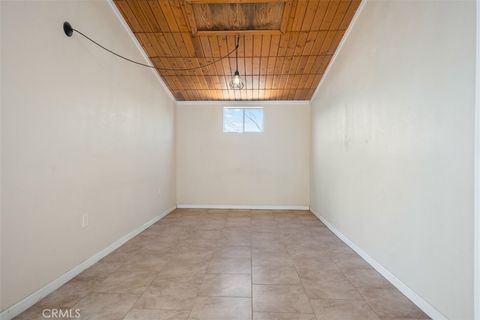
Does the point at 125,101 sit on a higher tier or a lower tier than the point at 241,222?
higher

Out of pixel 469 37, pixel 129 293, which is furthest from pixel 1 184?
pixel 469 37

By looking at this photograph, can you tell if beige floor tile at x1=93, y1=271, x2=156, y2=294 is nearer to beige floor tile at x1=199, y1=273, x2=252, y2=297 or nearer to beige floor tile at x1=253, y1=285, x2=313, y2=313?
beige floor tile at x1=199, y1=273, x2=252, y2=297

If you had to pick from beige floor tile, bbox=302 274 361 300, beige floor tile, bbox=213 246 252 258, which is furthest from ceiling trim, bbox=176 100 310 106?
beige floor tile, bbox=302 274 361 300

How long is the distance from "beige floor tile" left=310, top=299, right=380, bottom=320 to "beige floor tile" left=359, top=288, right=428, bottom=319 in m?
0.07

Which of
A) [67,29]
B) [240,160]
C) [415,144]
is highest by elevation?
[67,29]

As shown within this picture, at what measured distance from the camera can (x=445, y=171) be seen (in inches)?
68.1

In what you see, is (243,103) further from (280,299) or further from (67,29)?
(280,299)

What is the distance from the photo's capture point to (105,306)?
199cm

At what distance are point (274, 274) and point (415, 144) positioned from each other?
165 cm

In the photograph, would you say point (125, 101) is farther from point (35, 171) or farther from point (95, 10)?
point (35, 171)

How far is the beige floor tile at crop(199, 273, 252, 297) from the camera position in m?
2.19

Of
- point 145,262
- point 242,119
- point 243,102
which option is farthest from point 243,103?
point 145,262

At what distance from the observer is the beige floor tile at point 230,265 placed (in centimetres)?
265

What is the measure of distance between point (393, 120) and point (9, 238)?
121 inches
